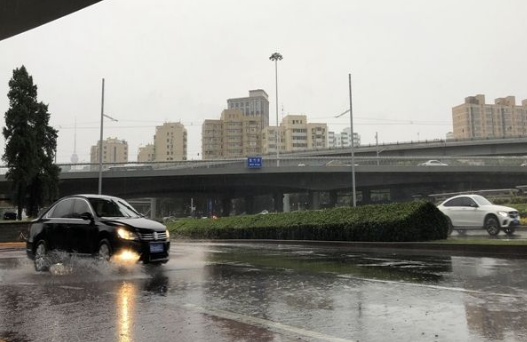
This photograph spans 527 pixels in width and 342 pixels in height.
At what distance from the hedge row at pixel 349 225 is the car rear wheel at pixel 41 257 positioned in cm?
1105

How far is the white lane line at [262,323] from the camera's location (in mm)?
4848

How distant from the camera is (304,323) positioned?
5.43m

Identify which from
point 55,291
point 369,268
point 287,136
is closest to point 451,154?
point 287,136

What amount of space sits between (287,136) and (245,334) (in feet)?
340

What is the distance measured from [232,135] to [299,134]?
1555 cm

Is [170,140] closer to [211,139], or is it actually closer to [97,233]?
[211,139]

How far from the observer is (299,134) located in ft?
352

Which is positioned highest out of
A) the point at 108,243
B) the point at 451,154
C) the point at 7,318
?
the point at 451,154

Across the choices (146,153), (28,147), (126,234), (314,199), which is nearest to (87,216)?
(126,234)

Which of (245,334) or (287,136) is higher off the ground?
(287,136)

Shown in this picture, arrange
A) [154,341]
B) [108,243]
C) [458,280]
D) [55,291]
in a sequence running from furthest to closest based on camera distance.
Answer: [108,243]
[458,280]
[55,291]
[154,341]

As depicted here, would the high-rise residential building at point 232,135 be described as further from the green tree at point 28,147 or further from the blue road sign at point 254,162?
the green tree at point 28,147

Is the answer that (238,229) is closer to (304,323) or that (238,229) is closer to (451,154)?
(304,323)

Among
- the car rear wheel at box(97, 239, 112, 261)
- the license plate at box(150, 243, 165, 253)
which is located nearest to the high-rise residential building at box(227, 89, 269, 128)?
the license plate at box(150, 243, 165, 253)
